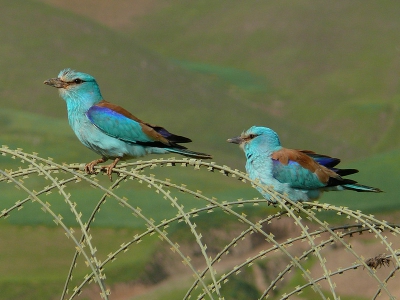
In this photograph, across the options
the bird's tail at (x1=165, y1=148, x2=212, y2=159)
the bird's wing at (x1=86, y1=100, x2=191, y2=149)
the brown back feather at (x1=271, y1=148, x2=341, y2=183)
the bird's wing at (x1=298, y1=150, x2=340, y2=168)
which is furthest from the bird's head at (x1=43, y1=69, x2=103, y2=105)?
the bird's wing at (x1=298, y1=150, x2=340, y2=168)

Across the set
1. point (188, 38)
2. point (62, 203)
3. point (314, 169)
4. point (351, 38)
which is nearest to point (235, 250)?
point (62, 203)

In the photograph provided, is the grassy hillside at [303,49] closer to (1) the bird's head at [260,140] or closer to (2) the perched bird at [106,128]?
(1) the bird's head at [260,140]

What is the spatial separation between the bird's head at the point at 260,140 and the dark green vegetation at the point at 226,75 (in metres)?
17.4

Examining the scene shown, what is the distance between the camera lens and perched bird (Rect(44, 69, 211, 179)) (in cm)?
1061

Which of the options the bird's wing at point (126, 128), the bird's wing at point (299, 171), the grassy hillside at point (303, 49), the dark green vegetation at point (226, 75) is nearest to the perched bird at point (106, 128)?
the bird's wing at point (126, 128)

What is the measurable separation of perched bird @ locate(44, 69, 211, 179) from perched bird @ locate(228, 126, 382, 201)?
972mm

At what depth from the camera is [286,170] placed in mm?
11062

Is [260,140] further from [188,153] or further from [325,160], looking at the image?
[188,153]

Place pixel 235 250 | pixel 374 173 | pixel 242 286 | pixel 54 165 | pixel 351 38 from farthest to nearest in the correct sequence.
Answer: pixel 351 38 → pixel 374 173 → pixel 235 250 → pixel 242 286 → pixel 54 165

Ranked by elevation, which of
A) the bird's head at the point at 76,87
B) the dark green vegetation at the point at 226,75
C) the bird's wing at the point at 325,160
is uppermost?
the dark green vegetation at the point at 226,75

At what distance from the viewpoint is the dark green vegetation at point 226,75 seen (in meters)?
41.1

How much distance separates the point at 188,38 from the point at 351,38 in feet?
44.6

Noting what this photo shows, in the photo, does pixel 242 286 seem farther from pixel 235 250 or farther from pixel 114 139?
pixel 114 139

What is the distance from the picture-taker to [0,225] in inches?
1021
